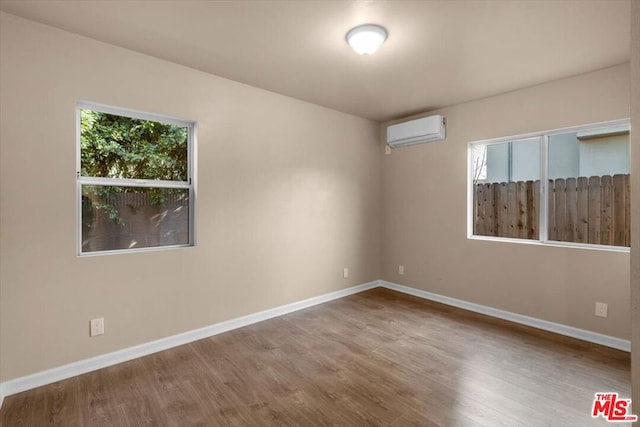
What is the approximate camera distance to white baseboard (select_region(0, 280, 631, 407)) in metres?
2.26

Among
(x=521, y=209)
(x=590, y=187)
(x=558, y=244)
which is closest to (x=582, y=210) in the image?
(x=590, y=187)

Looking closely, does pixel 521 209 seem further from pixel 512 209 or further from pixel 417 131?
pixel 417 131

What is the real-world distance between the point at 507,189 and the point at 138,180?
392cm

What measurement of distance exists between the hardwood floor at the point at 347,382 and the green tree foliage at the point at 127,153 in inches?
52.9

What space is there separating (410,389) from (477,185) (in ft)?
8.85

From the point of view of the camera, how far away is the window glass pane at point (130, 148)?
256 cm

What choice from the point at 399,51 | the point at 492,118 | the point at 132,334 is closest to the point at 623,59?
the point at 492,118

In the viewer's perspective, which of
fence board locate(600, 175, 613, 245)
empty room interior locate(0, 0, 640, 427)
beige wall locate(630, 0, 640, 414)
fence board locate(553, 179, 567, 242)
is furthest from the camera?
fence board locate(553, 179, 567, 242)

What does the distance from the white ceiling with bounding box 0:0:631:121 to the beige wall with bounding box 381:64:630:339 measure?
0.29 m

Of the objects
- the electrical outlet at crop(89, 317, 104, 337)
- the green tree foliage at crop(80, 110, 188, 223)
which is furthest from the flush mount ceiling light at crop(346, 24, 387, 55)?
the electrical outlet at crop(89, 317, 104, 337)

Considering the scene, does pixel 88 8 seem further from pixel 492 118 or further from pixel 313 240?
pixel 492 118

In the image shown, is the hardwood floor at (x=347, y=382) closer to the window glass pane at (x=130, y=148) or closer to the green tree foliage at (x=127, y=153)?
the green tree foliage at (x=127, y=153)

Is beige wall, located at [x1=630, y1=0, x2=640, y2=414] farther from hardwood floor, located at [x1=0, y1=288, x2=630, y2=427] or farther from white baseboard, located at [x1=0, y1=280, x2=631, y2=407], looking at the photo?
white baseboard, located at [x1=0, y1=280, x2=631, y2=407]

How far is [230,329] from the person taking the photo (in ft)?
10.7
